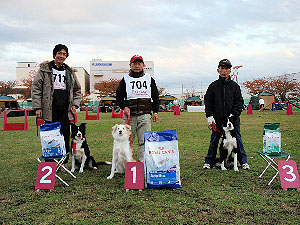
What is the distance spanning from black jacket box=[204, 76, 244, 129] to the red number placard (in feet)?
6.09

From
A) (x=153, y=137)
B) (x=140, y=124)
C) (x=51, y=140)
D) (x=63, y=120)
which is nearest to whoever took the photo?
(x=153, y=137)

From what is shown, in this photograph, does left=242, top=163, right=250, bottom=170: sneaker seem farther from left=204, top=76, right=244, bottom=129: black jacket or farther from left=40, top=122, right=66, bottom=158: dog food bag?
left=40, top=122, right=66, bottom=158: dog food bag

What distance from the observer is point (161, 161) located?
383 cm

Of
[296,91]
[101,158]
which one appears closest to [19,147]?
[101,158]

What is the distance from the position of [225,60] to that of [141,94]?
1.65m

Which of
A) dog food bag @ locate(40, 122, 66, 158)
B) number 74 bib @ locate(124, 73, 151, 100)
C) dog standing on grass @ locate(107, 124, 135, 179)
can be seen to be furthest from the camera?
number 74 bib @ locate(124, 73, 151, 100)

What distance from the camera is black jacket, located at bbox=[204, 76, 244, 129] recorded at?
4961mm

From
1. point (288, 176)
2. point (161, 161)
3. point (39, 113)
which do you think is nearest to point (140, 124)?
point (161, 161)

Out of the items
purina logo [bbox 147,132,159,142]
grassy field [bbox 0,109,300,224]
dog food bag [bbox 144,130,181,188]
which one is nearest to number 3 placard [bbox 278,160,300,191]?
grassy field [bbox 0,109,300,224]

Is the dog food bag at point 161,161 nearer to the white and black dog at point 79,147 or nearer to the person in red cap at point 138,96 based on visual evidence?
the person in red cap at point 138,96

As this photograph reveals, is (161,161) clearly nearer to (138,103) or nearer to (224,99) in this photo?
(138,103)

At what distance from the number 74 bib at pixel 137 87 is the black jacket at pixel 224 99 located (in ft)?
4.03

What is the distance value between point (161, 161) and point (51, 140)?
1.71m

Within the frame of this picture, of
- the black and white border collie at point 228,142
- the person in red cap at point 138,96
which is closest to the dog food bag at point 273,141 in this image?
the black and white border collie at point 228,142
